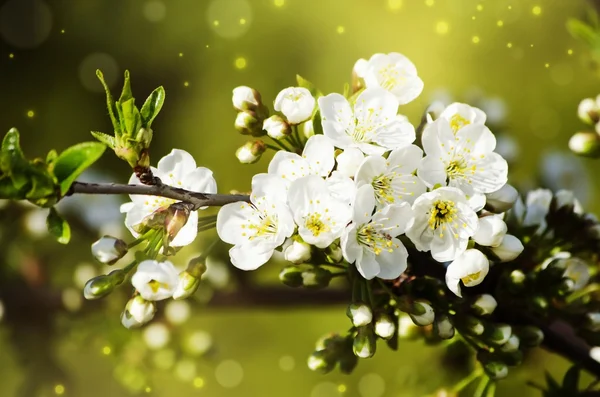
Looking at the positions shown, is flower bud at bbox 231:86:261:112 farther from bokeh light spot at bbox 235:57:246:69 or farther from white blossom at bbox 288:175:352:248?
bokeh light spot at bbox 235:57:246:69

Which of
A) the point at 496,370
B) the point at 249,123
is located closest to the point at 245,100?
the point at 249,123

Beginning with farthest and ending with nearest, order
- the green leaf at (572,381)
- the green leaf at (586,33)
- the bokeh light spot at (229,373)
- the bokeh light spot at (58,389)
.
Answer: the bokeh light spot at (229,373), the bokeh light spot at (58,389), the green leaf at (586,33), the green leaf at (572,381)

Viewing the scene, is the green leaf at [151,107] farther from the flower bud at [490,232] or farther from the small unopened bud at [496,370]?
the small unopened bud at [496,370]

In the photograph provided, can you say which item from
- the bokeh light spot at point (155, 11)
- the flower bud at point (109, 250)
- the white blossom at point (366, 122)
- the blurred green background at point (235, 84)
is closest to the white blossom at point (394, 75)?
the white blossom at point (366, 122)

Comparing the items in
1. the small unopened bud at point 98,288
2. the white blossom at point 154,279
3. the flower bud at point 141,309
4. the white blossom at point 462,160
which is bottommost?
the flower bud at point 141,309

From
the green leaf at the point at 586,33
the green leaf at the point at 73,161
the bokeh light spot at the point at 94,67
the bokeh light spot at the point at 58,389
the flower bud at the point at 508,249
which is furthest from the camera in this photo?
the bokeh light spot at the point at 94,67

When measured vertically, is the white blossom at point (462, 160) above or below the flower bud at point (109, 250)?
above
